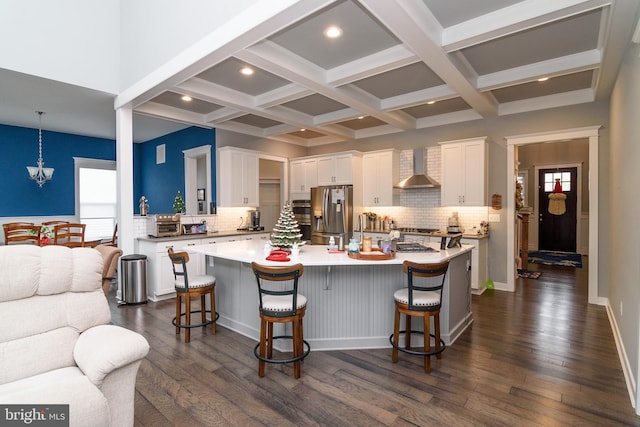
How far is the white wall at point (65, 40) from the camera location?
392cm

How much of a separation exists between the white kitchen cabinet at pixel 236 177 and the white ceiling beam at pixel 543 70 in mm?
4151

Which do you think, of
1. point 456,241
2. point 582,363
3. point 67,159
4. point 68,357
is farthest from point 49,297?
point 67,159

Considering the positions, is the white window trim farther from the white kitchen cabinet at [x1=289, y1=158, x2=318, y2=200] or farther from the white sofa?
the white sofa

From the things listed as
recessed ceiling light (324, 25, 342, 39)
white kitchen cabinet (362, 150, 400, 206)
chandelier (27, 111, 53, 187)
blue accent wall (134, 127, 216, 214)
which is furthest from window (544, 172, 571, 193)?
chandelier (27, 111, 53, 187)

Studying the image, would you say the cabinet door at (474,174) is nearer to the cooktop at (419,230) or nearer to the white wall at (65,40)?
the cooktop at (419,230)

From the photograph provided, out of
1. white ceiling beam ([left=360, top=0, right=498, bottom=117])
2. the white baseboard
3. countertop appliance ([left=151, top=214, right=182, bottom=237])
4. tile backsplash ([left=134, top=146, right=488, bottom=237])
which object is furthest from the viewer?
tile backsplash ([left=134, top=146, right=488, bottom=237])

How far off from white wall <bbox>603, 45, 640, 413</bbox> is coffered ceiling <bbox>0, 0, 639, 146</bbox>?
1.29 ft

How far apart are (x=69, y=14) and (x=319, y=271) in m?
4.60

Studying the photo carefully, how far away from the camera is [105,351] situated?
1.75 m

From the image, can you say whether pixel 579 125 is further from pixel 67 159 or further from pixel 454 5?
pixel 67 159

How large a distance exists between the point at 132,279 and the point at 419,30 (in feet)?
15.2

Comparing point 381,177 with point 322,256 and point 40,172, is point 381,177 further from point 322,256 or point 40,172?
point 40,172

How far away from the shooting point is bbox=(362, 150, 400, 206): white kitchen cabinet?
6441 millimetres

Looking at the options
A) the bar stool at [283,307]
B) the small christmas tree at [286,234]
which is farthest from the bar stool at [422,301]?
the small christmas tree at [286,234]
